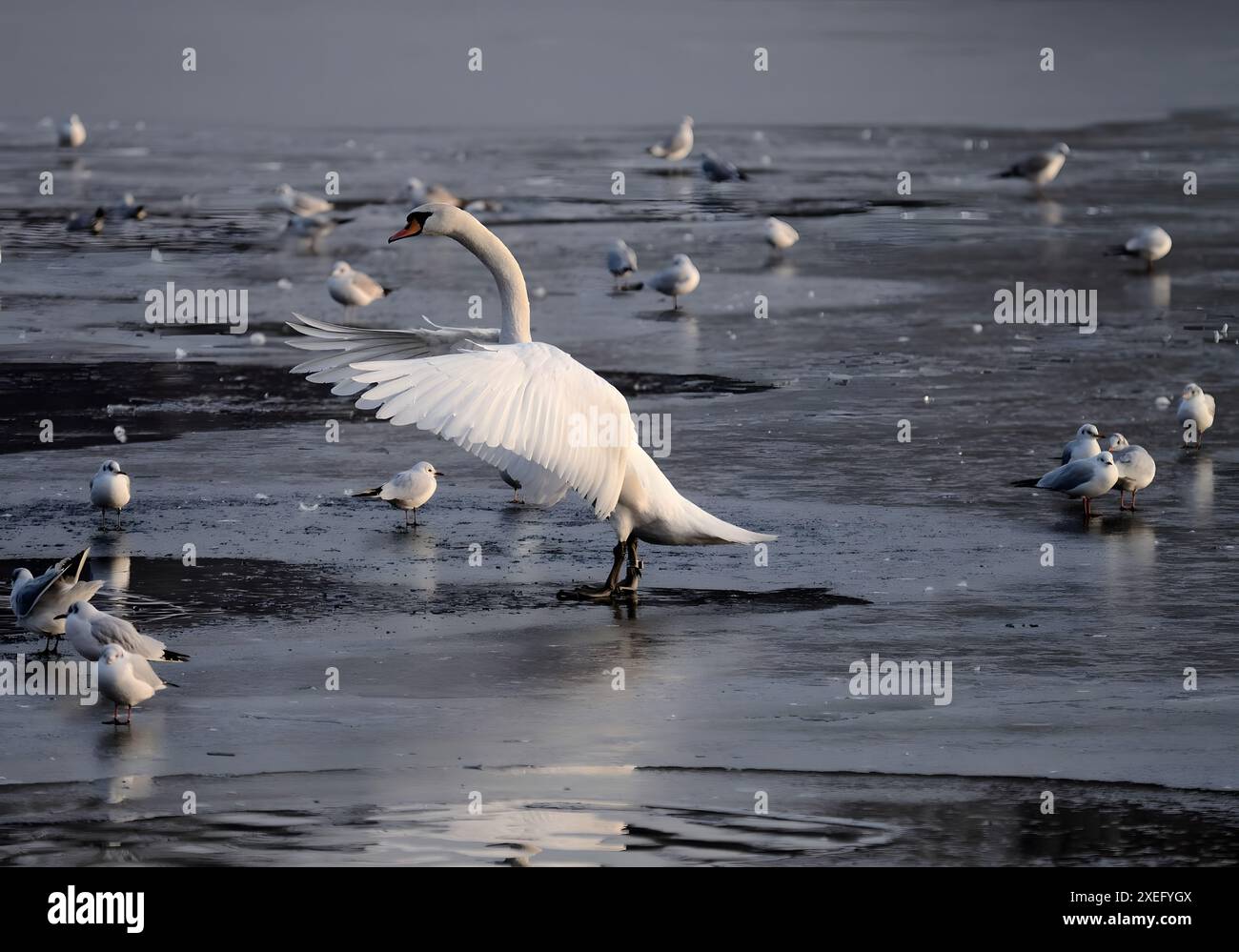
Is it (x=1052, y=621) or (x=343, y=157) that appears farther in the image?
(x=343, y=157)

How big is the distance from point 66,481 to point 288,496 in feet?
5.09

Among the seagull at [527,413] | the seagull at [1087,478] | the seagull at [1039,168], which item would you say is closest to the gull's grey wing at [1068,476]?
the seagull at [1087,478]

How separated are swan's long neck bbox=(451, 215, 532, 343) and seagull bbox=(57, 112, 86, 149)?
26.7 metres

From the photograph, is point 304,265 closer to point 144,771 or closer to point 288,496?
point 288,496

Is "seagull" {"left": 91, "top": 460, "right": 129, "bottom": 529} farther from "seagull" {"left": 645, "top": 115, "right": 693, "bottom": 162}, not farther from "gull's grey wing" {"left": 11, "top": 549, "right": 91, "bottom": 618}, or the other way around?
"seagull" {"left": 645, "top": 115, "right": 693, "bottom": 162}

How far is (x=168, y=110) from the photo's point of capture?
46.6 metres

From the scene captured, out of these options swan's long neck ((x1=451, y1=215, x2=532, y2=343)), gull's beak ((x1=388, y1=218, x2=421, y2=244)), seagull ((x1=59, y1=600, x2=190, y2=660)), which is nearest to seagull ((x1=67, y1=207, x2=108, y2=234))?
gull's beak ((x1=388, y1=218, x2=421, y2=244))

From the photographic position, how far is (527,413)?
9969 millimetres

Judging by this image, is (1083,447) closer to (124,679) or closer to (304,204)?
(124,679)

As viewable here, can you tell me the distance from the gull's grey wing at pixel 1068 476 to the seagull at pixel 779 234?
11641 millimetres

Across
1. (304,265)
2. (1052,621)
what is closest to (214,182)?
(304,265)

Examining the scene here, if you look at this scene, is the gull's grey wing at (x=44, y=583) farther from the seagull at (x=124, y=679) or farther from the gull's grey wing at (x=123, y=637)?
the seagull at (x=124, y=679)

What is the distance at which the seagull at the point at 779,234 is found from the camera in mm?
24188

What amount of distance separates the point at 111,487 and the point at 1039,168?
21131 millimetres
